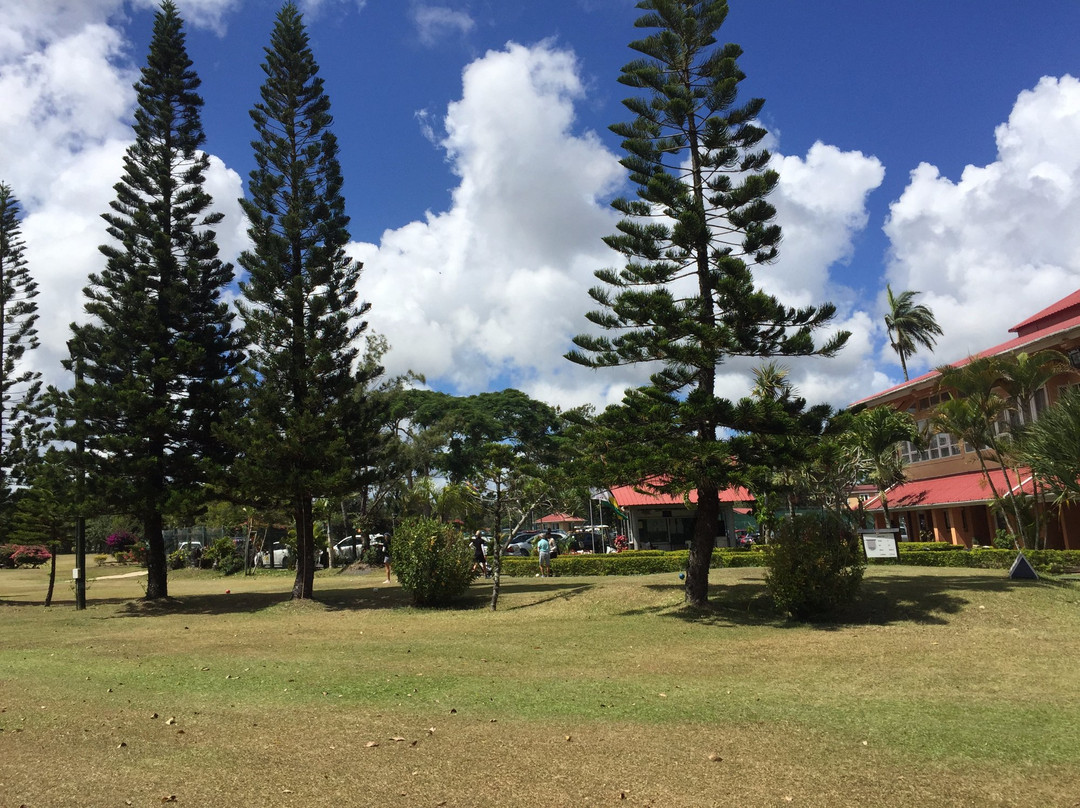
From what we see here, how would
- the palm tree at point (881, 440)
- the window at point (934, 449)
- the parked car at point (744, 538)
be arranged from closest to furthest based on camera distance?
the palm tree at point (881, 440) → the window at point (934, 449) → the parked car at point (744, 538)

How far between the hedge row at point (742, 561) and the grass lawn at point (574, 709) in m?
3.98

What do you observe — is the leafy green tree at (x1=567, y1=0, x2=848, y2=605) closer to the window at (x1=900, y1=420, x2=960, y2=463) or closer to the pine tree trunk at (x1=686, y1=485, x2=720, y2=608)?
the pine tree trunk at (x1=686, y1=485, x2=720, y2=608)

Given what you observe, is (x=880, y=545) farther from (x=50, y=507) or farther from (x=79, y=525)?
(x=50, y=507)

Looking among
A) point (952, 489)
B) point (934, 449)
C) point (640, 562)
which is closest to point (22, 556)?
point (640, 562)

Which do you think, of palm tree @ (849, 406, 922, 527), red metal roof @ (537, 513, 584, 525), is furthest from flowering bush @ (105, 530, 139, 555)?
palm tree @ (849, 406, 922, 527)

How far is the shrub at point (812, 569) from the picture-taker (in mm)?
11695

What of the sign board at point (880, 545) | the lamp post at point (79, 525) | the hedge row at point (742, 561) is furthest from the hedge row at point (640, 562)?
the lamp post at point (79, 525)

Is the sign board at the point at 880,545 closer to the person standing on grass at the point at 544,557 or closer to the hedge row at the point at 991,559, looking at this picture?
the hedge row at the point at 991,559

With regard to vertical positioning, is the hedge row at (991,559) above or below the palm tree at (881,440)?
below

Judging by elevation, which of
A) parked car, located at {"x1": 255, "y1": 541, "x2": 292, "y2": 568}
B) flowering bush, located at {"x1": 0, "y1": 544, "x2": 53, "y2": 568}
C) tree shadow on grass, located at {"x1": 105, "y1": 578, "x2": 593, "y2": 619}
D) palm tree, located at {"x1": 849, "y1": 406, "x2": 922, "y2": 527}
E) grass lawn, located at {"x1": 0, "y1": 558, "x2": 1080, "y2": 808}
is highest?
palm tree, located at {"x1": 849, "y1": 406, "x2": 922, "y2": 527}

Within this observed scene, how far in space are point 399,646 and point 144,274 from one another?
41.8 ft

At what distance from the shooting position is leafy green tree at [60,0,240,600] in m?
17.3

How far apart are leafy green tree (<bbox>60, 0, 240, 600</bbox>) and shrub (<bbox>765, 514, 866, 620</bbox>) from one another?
12.3 m

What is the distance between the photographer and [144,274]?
18.2 meters
